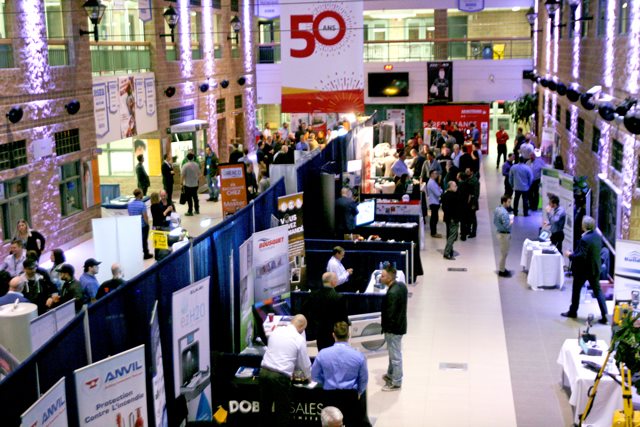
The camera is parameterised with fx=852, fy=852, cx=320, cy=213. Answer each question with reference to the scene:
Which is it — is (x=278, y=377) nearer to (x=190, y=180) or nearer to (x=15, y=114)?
(x=15, y=114)

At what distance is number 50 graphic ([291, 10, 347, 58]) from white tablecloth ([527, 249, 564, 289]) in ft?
17.2

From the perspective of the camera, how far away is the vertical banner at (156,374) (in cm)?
678

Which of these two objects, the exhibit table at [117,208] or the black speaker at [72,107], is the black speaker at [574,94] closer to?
the exhibit table at [117,208]

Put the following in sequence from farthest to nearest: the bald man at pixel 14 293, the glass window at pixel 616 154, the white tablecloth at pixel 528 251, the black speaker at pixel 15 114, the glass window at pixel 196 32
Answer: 1. the glass window at pixel 196 32
2. the black speaker at pixel 15 114
3. the white tablecloth at pixel 528 251
4. the glass window at pixel 616 154
5. the bald man at pixel 14 293

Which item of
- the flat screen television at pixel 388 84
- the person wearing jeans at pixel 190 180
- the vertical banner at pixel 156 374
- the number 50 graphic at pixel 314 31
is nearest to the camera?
the vertical banner at pixel 156 374

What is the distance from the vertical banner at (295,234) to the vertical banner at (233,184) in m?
3.61

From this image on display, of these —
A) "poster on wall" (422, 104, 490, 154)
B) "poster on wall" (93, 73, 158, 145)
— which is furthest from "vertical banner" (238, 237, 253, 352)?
"poster on wall" (422, 104, 490, 154)

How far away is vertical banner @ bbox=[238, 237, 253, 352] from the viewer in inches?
391

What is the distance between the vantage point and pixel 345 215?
50.0 feet

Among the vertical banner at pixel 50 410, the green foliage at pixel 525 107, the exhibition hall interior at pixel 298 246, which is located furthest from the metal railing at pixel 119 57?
the vertical banner at pixel 50 410

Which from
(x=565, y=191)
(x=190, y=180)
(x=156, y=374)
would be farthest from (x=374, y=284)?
(x=190, y=180)

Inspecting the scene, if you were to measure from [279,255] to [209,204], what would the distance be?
12.2 m

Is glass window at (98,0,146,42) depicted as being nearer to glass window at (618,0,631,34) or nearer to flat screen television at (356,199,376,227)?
flat screen television at (356,199,376,227)

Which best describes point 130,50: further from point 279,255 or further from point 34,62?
point 279,255
